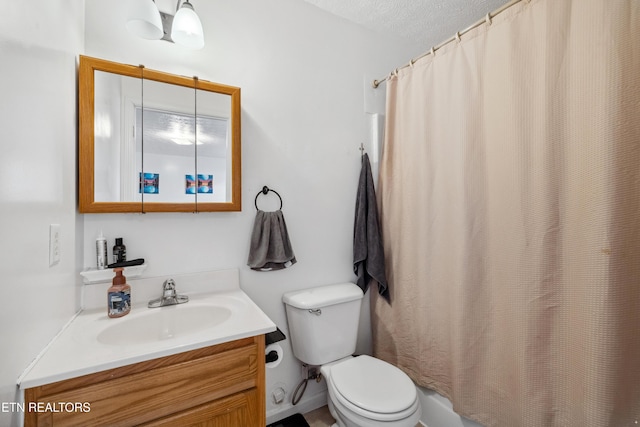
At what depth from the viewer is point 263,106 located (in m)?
1.48

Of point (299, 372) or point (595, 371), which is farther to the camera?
point (299, 372)

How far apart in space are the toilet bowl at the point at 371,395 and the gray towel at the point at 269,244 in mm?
600

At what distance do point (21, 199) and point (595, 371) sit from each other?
170cm

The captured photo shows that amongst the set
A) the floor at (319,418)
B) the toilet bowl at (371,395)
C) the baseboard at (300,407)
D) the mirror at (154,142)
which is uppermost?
the mirror at (154,142)

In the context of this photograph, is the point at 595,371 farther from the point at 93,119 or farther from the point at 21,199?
the point at 93,119

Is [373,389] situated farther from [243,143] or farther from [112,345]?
[243,143]

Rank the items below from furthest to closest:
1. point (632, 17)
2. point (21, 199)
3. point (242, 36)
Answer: point (242, 36)
point (632, 17)
point (21, 199)

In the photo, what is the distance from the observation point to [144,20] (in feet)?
3.58

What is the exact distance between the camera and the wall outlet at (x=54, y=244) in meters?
0.82

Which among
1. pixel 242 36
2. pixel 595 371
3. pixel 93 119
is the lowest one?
pixel 595 371

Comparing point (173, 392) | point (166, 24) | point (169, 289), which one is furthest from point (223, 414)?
point (166, 24)

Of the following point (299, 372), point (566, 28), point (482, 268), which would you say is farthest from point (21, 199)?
point (566, 28)

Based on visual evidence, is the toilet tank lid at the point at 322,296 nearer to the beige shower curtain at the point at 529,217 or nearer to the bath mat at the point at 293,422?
the beige shower curtain at the point at 529,217

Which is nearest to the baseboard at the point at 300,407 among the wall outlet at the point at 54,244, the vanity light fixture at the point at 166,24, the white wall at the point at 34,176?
the white wall at the point at 34,176
